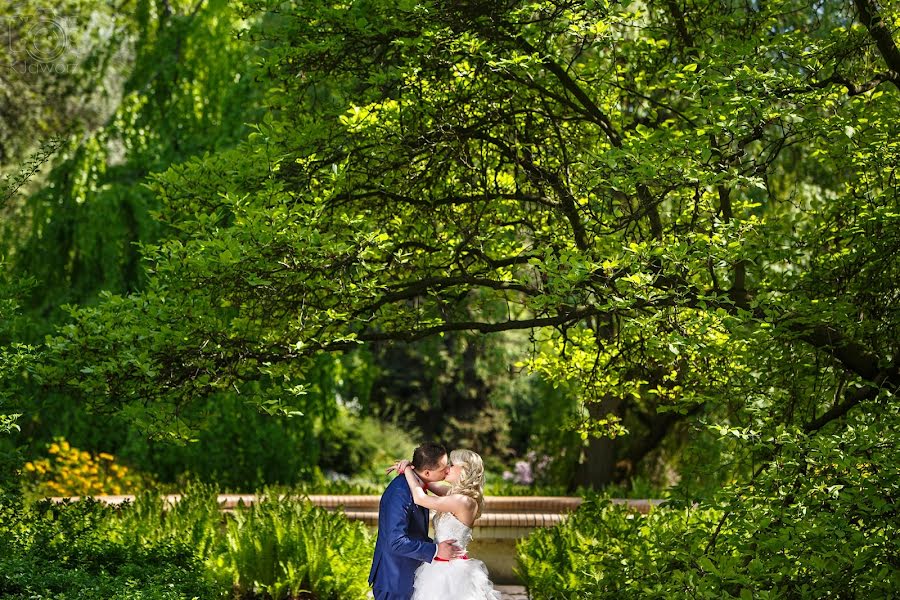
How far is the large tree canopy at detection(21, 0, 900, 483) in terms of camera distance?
251 inches

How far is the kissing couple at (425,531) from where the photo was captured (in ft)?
19.3

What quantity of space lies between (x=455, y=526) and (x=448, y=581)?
31 centimetres

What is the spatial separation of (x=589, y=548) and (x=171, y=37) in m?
10.1

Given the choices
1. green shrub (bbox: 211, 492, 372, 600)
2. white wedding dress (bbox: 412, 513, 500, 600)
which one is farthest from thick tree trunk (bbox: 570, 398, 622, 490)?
white wedding dress (bbox: 412, 513, 500, 600)

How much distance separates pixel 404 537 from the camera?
19.3ft

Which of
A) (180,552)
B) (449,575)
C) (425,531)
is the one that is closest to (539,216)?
(425,531)

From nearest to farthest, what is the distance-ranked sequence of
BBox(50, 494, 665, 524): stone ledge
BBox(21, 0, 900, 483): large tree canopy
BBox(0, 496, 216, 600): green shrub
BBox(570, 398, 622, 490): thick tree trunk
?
BBox(0, 496, 216, 600): green shrub, BBox(21, 0, 900, 483): large tree canopy, BBox(50, 494, 665, 524): stone ledge, BBox(570, 398, 622, 490): thick tree trunk

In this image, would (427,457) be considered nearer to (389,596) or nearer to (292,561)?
(389,596)

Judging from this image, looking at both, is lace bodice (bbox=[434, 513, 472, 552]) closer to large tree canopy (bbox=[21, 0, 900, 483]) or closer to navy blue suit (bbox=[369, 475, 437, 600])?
navy blue suit (bbox=[369, 475, 437, 600])

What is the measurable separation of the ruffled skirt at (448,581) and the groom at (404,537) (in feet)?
0.15

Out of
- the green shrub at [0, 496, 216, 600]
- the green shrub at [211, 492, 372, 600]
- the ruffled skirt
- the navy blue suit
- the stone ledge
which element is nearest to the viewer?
the navy blue suit

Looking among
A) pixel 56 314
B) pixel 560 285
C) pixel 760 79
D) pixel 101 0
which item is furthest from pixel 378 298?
pixel 101 0

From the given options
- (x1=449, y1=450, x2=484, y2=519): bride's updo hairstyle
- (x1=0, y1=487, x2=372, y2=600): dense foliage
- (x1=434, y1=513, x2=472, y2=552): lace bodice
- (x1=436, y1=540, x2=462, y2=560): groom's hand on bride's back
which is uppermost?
(x1=449, y1=450, x2=484, y2=519): bride's updo hairstyle

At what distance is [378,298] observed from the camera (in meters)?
7.61
